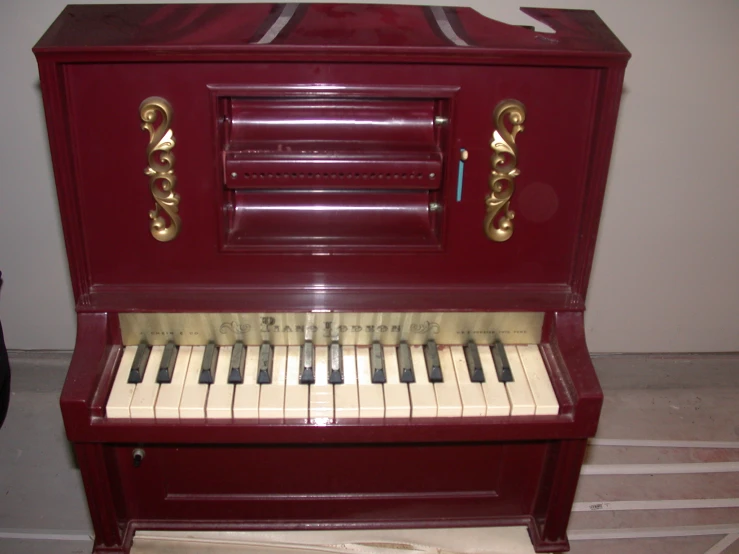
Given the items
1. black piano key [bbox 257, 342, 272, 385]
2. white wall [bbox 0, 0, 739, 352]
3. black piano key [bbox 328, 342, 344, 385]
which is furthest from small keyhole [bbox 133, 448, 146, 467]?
white wall [bbox 0, 0, 739, 352]

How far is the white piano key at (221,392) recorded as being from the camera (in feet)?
5.16

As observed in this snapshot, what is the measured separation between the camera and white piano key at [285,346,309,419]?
5.19ft

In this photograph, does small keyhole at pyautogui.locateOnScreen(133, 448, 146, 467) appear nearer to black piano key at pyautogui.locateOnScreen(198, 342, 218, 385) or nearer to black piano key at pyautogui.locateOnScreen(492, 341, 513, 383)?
black piano key at pyautogui.locateOnScreen(198, 342, 218, 385)

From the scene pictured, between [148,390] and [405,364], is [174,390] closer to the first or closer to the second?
[148,390]

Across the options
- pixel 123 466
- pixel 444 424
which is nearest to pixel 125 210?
pixel 123 466

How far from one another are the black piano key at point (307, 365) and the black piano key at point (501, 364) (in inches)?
15.5

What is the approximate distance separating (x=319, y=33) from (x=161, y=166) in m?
0.40

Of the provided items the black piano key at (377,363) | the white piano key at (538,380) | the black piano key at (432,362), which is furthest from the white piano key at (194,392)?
the white piano key at (538,380)

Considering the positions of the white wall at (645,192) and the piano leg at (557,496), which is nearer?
the piano leg at (557,496)

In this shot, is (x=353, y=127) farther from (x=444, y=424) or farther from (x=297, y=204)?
(x=444, y=424)

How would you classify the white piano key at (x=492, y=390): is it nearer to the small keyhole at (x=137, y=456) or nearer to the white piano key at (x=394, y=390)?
the white piano key at (x=394, y=390)

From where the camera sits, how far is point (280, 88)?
150cm

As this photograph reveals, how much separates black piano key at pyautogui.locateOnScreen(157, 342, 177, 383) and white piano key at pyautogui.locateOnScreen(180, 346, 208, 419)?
4 cm

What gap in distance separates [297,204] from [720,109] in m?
1.31
